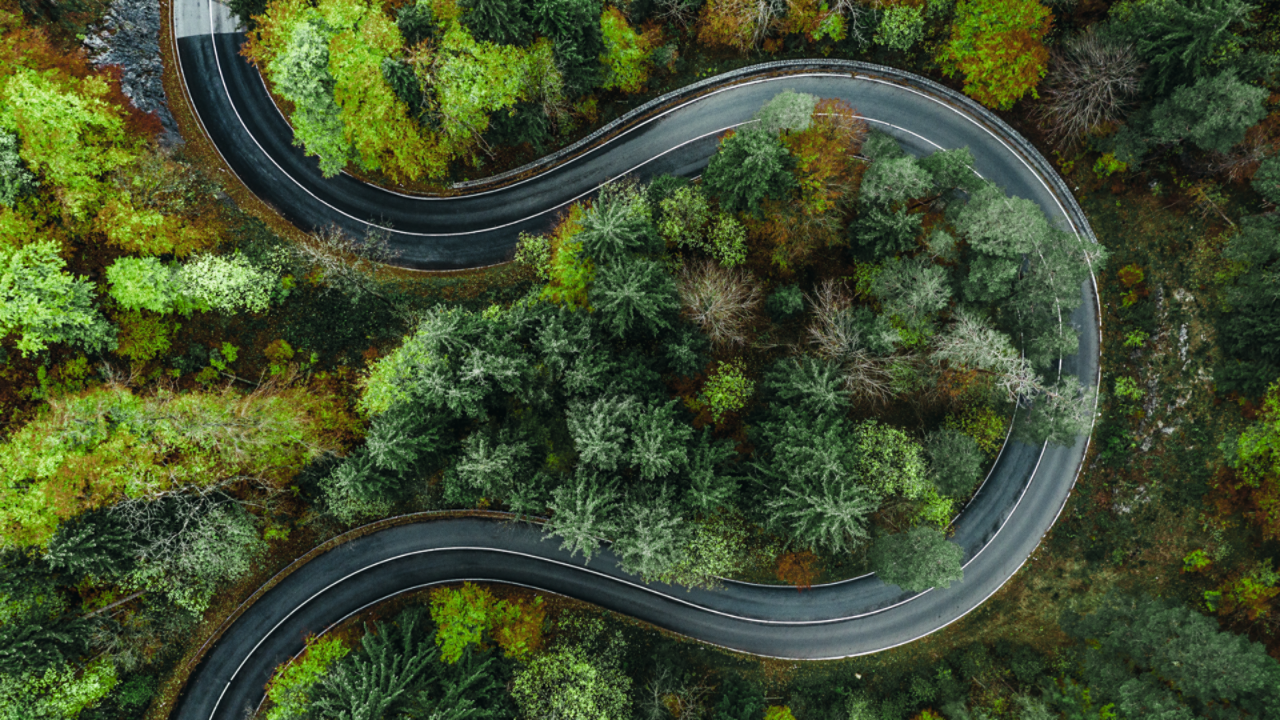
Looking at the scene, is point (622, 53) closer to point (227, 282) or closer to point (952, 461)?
point (227, 282)

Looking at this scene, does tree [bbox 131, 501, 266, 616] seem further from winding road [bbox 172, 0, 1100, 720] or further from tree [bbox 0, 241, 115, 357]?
tree [bbox 0, 241, 115, 357]

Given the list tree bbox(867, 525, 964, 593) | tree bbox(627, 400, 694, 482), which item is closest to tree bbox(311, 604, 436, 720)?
tree bbox(627, 400, 694, 482)

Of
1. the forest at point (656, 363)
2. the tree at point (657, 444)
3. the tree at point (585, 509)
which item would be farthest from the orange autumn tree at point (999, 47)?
the tree at point (585, 509)

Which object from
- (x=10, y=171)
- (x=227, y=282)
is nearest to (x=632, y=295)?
(x=227, y=282)

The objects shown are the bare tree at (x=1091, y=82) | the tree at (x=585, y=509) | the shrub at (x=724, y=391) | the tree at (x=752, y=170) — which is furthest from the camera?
the shrub at (x=724, y=391)

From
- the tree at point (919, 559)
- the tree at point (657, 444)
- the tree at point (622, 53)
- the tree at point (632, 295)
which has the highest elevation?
the tree at point (622, 53)

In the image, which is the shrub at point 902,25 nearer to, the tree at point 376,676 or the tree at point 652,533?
the tree at point 652,533

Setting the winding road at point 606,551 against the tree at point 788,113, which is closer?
the tree at point 788,113
